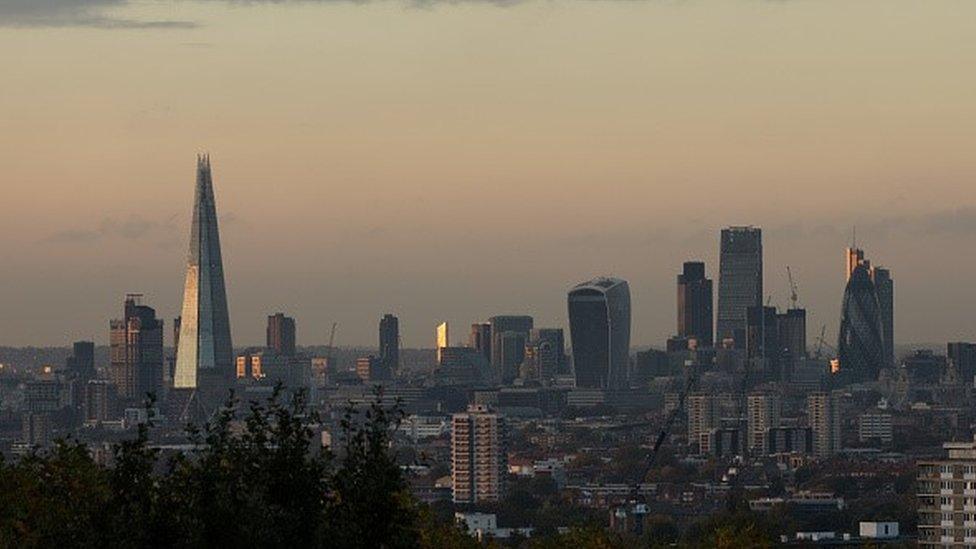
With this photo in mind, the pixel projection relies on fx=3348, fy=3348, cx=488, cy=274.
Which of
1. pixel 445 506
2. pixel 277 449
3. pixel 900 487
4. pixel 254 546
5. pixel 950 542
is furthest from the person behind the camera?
pixel 900 487

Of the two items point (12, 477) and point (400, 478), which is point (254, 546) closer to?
point (400, 478)

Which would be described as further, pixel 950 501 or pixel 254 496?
pixel 950 501

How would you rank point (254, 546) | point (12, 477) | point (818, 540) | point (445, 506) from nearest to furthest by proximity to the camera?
point (254, 546)
point (12, 477)
point (818, 540)
point (445, 506)

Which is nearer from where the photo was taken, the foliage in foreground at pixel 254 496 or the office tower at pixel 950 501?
the foliage in foreground at pixel 254 496

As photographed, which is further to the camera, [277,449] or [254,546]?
[277,449]

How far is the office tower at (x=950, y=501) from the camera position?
102562 millimetres

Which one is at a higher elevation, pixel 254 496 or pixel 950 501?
pixel 254 496

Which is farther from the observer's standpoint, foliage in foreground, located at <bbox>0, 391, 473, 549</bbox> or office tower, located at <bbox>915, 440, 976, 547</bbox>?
office tower, located at <bbox>915, 440, 976, 547</bbox>

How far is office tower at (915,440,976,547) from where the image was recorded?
10256 centimetres

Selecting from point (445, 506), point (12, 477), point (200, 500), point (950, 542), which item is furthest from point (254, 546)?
point (445, 506)

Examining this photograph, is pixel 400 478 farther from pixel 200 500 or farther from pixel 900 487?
pixel 900 487

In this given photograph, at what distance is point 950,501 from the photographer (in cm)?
10481

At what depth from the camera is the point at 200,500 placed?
36.8m

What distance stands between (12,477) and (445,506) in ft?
438
